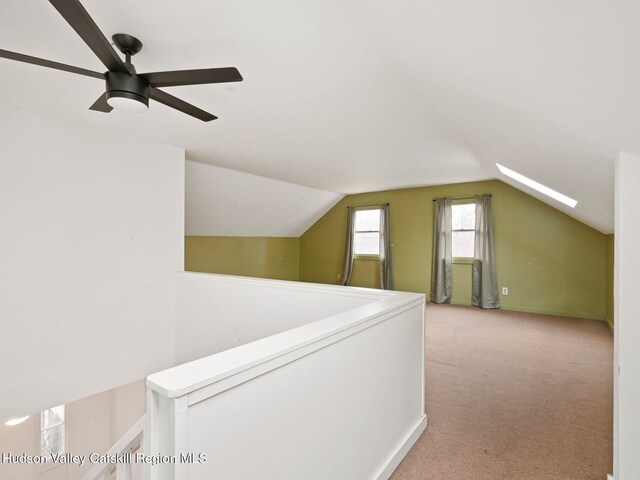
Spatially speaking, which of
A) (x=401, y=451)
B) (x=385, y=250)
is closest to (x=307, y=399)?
(x=401, y=451)

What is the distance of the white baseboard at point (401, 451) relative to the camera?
5.57 ft

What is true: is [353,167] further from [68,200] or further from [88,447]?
[88,447]

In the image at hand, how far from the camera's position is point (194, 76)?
1.53 m

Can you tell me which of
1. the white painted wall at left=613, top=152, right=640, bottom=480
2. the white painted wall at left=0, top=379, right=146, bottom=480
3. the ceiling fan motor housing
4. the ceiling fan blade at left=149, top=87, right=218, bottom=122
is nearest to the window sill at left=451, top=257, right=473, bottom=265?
the white painted wall at left=613, top=152, right=640, bottom=480

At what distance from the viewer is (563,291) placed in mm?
4891

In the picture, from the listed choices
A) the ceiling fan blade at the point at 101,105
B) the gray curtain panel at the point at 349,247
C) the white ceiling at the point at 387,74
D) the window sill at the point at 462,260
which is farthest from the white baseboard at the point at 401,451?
the gray curtain panel at the point at 349,247

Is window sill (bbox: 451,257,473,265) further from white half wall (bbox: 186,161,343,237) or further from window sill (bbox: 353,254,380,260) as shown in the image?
white half wall (bbox: 186,161,343,237)

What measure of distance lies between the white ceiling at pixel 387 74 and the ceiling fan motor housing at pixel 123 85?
239mm

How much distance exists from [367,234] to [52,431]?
237 inches

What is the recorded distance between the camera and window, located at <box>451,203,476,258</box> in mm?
5641

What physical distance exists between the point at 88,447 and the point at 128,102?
17.2 feet

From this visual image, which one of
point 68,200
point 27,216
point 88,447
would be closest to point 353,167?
point 68,200

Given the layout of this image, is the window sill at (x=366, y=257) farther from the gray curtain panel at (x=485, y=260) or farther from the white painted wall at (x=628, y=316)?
the white painted wall at (x=628, y=316)

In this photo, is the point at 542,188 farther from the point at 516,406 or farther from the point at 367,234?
the point at 367,234
